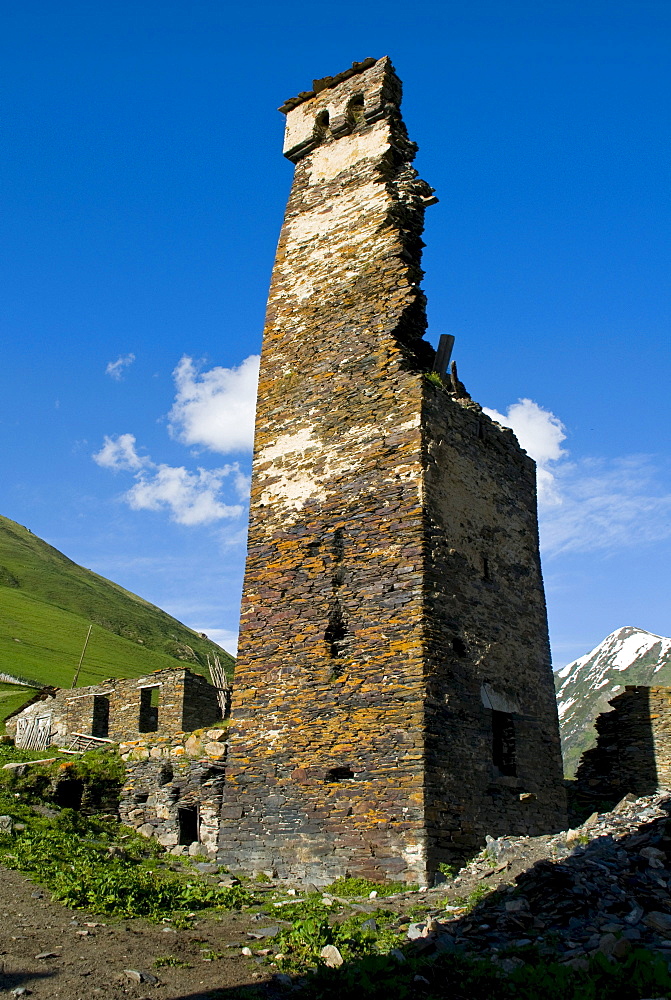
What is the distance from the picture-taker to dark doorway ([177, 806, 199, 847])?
1255cm

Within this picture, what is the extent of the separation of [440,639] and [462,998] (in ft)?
17.9

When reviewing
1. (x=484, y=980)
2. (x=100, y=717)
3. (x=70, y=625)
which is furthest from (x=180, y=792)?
(x=70, y=625)

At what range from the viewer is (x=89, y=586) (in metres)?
96.3

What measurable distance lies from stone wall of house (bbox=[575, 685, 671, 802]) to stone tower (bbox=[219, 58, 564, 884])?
379 cm

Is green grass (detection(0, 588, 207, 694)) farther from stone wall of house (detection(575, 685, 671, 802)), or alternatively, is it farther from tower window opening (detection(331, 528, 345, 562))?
tower window opening (detection(331, 528, 345, 562))

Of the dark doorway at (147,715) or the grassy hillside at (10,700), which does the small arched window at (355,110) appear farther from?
the grassy hillside at (10,700)

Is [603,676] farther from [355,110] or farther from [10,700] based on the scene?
[355,110]

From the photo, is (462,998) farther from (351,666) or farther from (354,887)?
(351,666)

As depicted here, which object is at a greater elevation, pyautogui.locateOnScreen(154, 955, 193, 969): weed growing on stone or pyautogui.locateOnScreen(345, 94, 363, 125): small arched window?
pyautogui.locateOnScreen(345, 94, 363, 125): small arched window

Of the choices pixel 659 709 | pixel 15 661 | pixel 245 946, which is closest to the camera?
pixel 245 946

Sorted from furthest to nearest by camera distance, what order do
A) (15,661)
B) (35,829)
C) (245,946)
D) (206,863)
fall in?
(15,661) → (206,863) → (35,829) → (245,946)

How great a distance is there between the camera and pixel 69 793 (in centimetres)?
1321

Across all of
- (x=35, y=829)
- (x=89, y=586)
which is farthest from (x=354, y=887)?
(x=89, y=586)

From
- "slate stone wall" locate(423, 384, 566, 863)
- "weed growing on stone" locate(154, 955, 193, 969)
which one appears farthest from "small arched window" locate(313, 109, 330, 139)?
"weed growing on stone" locate(154, 955, 193, 969)
